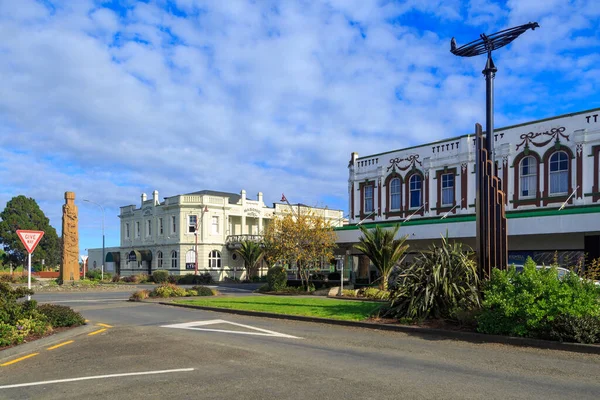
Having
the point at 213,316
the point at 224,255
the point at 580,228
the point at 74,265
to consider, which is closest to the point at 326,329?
the point at 213,316

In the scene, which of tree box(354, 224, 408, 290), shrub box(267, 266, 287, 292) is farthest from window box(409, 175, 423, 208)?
tree box(354, 224, 408, 290)

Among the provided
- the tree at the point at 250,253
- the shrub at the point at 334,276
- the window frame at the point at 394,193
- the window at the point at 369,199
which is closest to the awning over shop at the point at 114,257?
the tree at the point at 250,253

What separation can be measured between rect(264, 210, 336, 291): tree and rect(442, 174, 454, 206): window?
24.7 feet

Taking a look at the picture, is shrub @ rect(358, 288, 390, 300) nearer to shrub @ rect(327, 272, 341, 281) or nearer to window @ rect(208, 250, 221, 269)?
shrub @ rect(327, 272, 341, 281)

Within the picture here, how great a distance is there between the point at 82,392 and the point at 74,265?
41359 mm

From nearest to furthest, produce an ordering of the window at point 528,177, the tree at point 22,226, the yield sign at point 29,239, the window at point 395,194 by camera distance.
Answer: the yield sign at point 29,239 → the window at point 528,177 → the window at point 395,194 → the tree at point 22,226

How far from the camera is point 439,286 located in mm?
14125

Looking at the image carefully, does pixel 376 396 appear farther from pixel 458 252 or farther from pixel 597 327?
pixel 458 252

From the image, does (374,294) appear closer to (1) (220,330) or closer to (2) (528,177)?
(1) (220,330)

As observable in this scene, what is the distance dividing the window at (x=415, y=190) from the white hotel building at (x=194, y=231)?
73.4 feet

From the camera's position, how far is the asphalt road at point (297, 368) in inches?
291

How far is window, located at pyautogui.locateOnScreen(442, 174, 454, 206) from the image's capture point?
3525cm

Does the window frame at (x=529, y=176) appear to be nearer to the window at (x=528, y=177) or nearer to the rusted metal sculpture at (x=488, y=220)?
the window at (x=528, y=177)

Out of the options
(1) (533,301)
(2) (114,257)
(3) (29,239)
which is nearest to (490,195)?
(1) (533,301)
